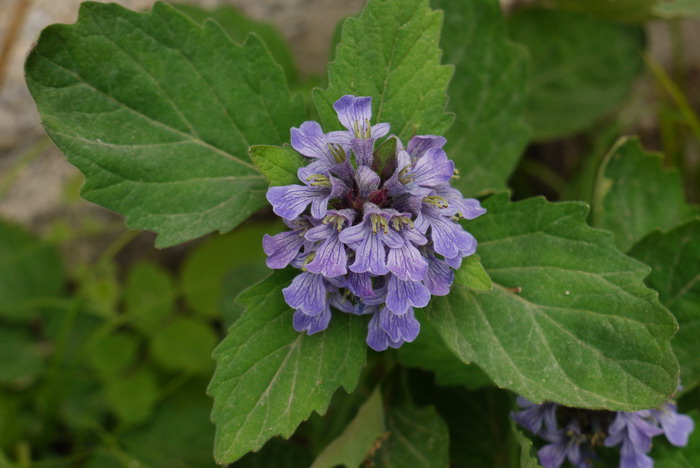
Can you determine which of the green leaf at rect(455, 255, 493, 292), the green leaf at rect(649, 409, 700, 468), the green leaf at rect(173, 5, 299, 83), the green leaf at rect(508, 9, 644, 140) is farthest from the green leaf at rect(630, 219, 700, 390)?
the green leaf at rect(173, 5, 299, 83)

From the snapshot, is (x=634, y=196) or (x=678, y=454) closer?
(x=678, y=454)

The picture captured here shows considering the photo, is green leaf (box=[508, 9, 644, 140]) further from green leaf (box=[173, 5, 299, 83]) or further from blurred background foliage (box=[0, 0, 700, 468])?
green leaf (box=[173, 5, 299, 83])

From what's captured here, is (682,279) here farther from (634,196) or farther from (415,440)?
(415,440)

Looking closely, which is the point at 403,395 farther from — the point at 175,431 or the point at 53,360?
the point at 53,360

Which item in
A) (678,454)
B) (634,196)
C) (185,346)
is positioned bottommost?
(678,454)

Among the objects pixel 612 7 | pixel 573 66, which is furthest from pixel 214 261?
pixel 612 7
